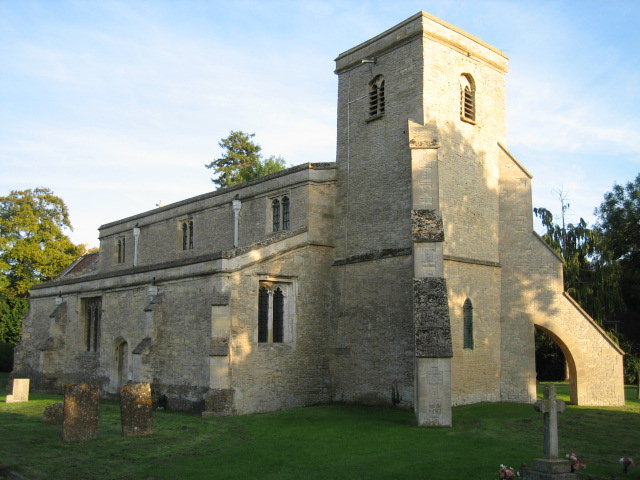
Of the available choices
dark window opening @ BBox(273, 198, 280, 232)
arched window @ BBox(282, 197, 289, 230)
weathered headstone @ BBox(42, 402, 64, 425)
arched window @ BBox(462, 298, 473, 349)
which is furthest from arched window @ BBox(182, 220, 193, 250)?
arched window @ BBox(462, 298, 473, 349)

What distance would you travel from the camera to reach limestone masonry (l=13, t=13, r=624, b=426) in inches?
786

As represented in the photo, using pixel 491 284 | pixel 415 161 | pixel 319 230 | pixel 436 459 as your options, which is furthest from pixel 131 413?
pixel 491 284

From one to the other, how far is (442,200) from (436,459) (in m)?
10.2

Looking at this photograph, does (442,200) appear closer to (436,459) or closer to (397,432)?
(397,432)

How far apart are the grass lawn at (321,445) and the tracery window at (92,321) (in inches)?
302

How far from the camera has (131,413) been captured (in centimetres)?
1576

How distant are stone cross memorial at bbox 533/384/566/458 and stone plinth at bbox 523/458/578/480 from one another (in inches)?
18.6

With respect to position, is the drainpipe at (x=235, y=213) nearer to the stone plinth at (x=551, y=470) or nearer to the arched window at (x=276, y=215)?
the arched window at (x=276, y=215)

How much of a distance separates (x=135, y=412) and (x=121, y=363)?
403 inches

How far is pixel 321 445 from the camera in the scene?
47.8 ft

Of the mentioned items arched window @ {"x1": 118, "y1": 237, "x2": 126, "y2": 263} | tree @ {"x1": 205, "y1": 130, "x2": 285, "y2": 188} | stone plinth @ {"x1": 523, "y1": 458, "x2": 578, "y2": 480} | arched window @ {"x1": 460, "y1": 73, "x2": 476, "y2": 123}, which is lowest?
stone plinth @ {"x1": 523, "y1": 458, "x2": 578, "y2": 480}

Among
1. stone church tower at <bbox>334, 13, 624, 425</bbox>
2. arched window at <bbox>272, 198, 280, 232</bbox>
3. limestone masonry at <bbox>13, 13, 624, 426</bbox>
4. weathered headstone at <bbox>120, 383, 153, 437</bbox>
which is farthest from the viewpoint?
arched window at <bbox>272, 198, 280, 232</bbox>

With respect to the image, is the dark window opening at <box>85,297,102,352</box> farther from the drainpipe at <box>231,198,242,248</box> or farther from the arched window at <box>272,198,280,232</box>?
the arched window at <box>272,198,280,232</box>

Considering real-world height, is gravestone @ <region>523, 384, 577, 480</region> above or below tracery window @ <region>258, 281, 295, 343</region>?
below
